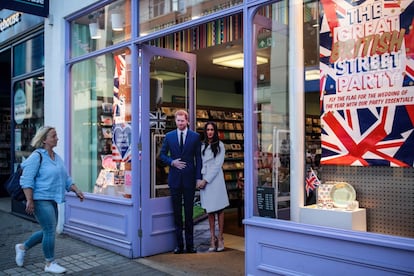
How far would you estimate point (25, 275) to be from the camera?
468 centimetres

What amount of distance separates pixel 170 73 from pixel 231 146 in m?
3.76

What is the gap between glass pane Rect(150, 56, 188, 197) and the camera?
563 centimetres

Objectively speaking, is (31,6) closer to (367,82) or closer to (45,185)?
(45,185)

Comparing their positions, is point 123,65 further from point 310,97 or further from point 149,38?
point 310,97

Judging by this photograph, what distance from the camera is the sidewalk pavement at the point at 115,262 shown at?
4.76m

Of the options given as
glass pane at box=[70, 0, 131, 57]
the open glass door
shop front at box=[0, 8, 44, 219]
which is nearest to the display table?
the open glass door

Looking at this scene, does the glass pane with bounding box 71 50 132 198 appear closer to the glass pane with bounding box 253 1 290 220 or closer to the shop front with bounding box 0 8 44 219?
the shop front with bounding box 0 8 44 219

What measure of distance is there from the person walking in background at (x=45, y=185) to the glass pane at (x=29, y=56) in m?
3.33

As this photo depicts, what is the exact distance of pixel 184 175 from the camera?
212 inches

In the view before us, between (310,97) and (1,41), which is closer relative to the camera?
(310,97)

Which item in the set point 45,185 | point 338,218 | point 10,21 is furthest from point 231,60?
point 338,218

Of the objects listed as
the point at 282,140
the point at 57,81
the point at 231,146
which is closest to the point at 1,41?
the point at 57,81

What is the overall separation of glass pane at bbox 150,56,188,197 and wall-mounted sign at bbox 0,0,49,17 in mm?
2552

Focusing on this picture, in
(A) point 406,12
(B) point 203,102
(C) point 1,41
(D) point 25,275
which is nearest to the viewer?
(A) point 406,12
